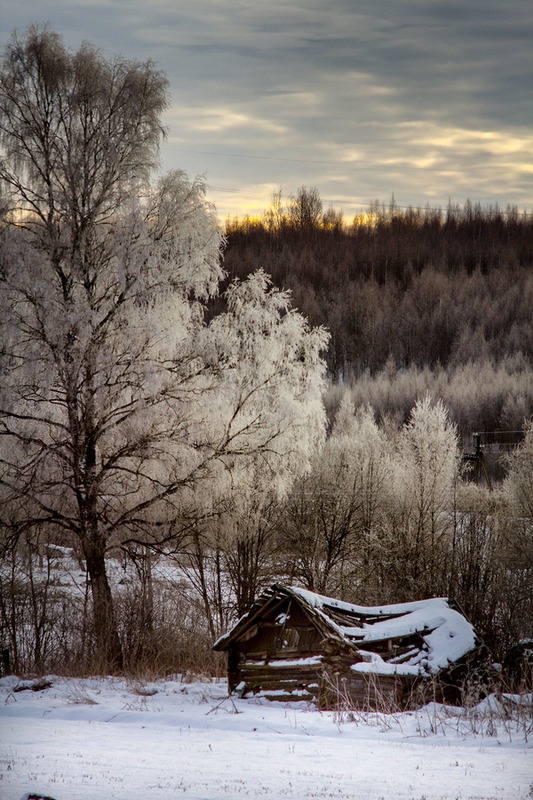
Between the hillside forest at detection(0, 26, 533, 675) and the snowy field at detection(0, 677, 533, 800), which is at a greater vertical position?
the hillside forest at detection(0, 26, 533, 675)

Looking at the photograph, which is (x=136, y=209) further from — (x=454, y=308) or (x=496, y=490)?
(x=454, y=308)

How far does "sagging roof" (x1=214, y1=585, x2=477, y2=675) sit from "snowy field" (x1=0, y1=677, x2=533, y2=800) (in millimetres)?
2451

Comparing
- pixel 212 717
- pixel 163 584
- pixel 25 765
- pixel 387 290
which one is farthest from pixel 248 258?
pixel 387 290

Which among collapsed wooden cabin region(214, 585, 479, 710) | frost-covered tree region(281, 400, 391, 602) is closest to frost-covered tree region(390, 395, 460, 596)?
frost-covered tree region(281, 400, 391, 602)

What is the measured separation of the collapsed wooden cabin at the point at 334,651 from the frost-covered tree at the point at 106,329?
286 centimetres

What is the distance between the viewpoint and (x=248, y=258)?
23.4m

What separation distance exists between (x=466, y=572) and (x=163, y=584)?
34.6ft

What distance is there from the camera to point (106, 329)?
13.5m

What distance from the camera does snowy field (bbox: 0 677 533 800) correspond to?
5344mm

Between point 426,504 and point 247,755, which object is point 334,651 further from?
point 426,504

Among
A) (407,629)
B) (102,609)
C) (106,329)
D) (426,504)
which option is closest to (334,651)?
(407,629)

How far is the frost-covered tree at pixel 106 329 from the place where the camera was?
1323 cm

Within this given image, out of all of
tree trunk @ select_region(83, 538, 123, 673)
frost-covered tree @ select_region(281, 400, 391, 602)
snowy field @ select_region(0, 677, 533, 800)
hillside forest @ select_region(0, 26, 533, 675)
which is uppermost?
hillside forest @ select_region(0, 26, 533, 675)

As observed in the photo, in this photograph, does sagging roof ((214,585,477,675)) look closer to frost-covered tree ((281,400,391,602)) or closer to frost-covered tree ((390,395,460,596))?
frost-covered tree ((390,395,460,596))
